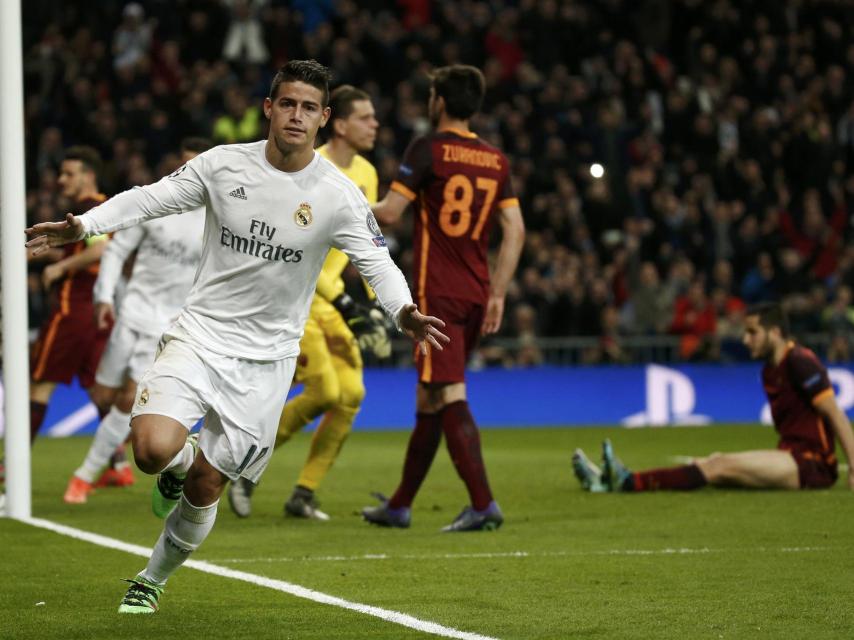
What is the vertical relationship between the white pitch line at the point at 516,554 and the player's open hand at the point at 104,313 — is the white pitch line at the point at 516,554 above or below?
below

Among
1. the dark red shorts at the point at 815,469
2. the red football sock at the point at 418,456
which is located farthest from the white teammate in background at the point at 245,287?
the dark red shorts at the point at 815,469

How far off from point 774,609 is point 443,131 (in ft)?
13.0

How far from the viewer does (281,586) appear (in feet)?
22.2

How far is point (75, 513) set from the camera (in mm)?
9820

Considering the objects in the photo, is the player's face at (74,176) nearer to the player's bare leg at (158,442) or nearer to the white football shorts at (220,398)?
the white football shorts at (220,398)

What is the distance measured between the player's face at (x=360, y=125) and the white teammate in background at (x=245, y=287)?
10.8ft

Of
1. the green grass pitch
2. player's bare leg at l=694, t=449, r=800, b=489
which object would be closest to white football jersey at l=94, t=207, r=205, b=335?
the green grass pitch

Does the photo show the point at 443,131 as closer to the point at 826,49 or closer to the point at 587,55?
the point at 587,55

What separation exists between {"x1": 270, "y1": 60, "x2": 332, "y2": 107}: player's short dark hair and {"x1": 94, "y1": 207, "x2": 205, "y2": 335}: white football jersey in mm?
4698

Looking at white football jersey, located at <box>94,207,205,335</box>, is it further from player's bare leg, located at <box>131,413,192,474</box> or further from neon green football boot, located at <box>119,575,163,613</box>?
player's bare leg, located at <box>131,413,192,474</box>

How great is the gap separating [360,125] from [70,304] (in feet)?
9.42

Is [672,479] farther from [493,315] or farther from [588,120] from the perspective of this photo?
[588,120]

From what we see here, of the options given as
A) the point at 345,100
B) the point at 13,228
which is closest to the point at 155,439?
the point at 13,228

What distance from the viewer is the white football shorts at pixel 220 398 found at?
19.2 feet
